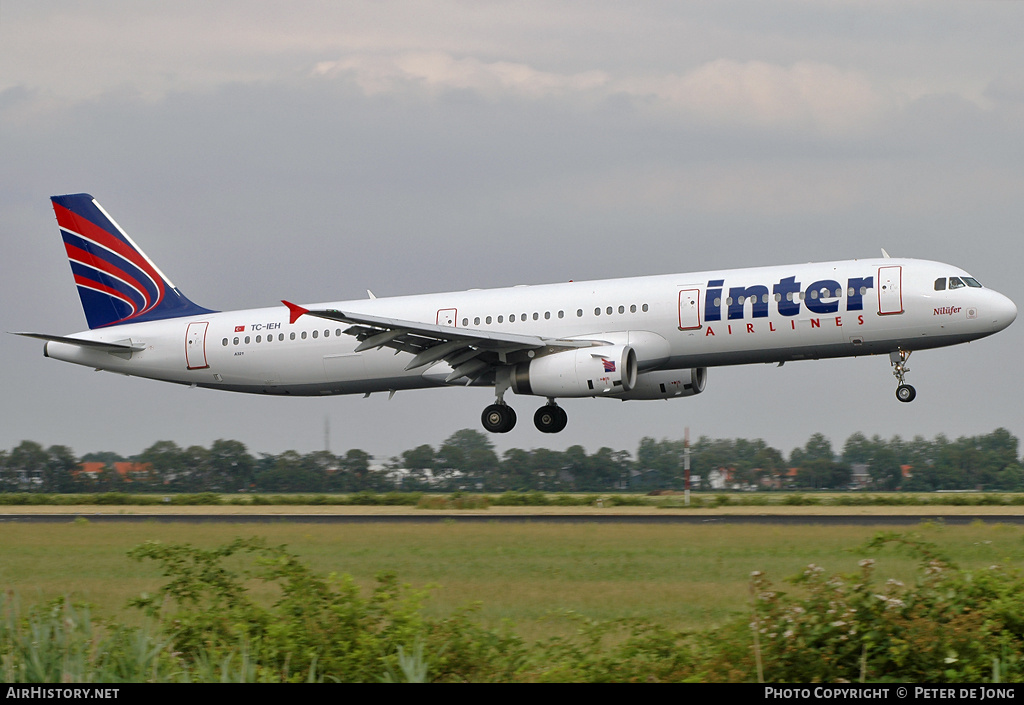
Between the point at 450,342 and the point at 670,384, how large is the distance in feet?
24.0

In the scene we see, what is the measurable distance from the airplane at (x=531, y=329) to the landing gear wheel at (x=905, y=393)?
38 millimetres

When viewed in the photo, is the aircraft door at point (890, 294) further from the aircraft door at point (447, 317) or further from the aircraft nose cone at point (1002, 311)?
the aircraft door at point (447, 317)

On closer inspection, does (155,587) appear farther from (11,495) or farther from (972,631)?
(11,495)

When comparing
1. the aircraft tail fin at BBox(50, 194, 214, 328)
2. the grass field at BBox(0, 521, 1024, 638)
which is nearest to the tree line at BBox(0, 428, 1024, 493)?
the aircraft tail fin at BBox(50, 194, 214, 328)

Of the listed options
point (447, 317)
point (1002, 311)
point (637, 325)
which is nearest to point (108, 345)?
point (447, 317)

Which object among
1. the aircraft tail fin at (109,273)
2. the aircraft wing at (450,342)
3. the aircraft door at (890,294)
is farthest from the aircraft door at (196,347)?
the aircraft door at (890,294)

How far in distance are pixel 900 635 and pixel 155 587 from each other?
11.2 m

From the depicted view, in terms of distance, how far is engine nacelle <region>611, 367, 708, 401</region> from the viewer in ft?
123

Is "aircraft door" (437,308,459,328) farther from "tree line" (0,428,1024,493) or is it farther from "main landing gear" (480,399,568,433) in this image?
"tree line" (0,428,1024,493)

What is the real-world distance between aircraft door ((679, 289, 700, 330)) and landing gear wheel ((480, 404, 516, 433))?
253 inches

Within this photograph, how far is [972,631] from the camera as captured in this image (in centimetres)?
1050

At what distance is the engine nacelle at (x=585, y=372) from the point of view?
32719 mm

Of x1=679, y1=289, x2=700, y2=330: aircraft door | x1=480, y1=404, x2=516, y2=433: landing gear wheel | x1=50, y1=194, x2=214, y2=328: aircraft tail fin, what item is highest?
x1=50, y1=194, x2=214, y2=328: aircraft tail fin

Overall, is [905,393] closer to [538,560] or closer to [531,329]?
[531,329]
